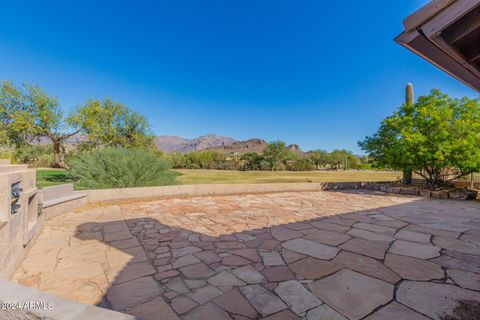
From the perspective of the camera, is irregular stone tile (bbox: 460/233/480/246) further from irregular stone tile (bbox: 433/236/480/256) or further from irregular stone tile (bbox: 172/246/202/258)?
irregular stone tile (bbox: 172/246/202/258)

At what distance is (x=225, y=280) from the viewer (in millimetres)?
2072

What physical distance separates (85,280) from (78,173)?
6.78 metres

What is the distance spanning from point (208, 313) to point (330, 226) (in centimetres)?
297

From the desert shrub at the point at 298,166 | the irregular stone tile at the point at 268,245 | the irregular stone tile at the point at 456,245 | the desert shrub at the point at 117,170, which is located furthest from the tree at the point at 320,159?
the irregular stone tile at the point at 268,245

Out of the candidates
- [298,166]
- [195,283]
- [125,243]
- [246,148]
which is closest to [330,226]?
[195,283]

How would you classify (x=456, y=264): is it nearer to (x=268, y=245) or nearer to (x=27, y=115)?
(x=268, y=245)

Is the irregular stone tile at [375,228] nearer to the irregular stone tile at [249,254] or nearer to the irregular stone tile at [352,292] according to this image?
the irregular stone tile at [352,292]

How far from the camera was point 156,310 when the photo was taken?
64.9 inches

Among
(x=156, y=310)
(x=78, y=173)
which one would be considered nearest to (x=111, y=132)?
(x=78, y=173)

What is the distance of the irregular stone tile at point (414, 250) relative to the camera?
103 inches

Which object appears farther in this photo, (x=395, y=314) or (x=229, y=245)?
(x=229, y=245)

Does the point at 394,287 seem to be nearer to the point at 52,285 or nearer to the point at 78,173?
the point at 52,285

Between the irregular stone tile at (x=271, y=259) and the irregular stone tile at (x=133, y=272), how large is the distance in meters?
1.30

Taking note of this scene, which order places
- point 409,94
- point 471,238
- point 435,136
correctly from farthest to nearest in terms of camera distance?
point 409,94 → point 435,136 → point 471,238
